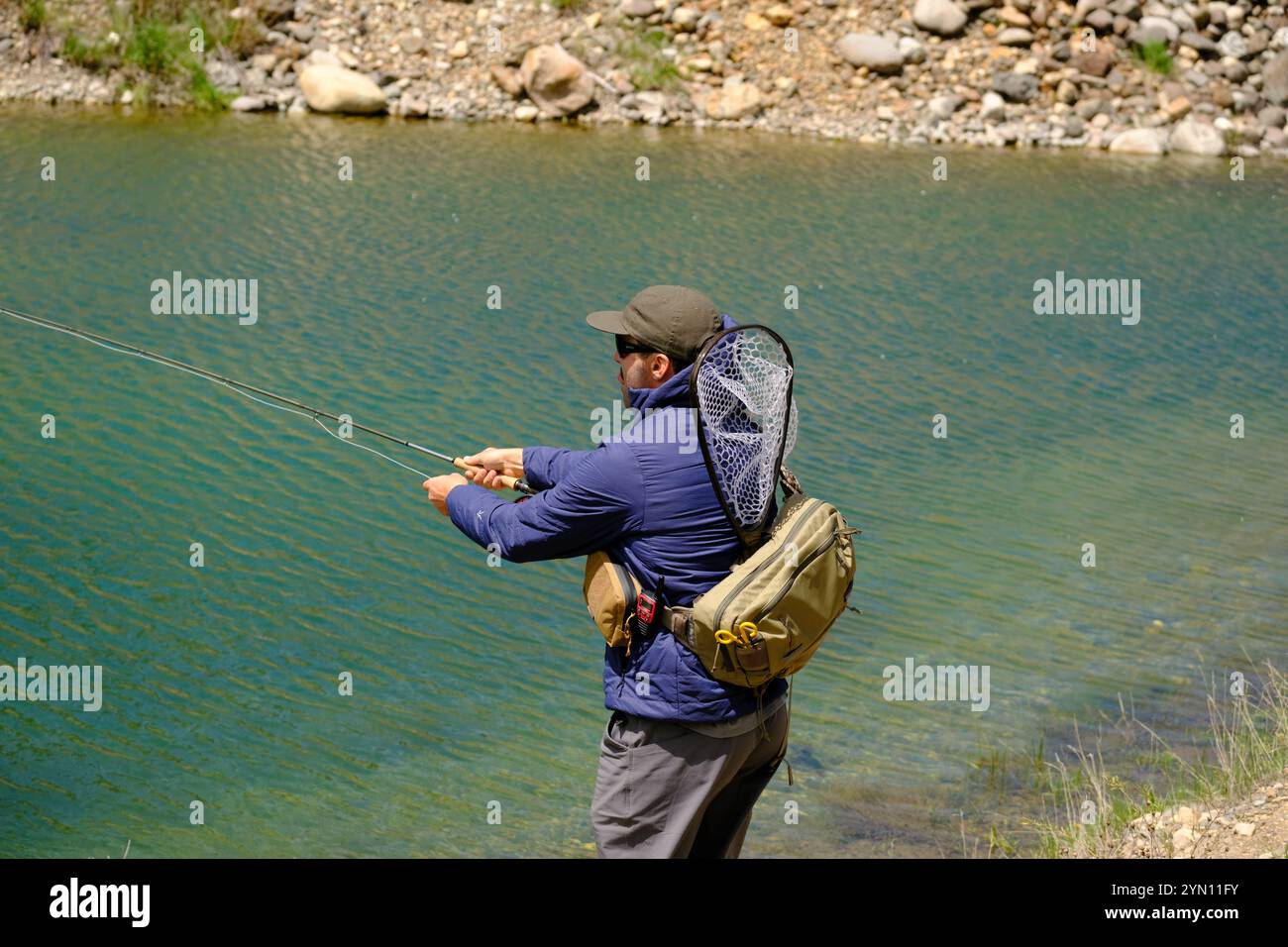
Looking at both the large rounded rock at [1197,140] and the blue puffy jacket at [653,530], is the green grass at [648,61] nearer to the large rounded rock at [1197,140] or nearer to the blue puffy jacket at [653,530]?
the large rounded rock at [1197,140]

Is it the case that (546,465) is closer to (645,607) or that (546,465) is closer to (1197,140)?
(645,607)

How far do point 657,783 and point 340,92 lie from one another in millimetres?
21034

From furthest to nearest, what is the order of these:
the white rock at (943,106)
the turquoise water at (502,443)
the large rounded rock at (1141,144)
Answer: the white rock at (943,106) → the large rounded rock at (1141,144) → the turquoise water at (502,443)

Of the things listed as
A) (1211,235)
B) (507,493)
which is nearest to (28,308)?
(507,493)

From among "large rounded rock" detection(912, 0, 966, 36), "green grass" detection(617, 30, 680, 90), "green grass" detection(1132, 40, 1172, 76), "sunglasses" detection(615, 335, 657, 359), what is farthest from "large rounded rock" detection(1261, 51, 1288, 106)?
"sunglasses" detection(615, 335, 657, 359)

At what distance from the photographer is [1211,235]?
62.3 ft

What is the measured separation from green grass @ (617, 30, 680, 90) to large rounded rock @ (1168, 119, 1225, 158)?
8734 mm

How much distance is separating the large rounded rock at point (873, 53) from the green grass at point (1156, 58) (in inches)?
178

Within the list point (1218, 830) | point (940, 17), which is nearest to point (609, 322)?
point (1218, 830)

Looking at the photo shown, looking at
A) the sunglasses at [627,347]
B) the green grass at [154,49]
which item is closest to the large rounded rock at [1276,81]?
the green grass at [154,49]

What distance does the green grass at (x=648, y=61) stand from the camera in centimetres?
2533

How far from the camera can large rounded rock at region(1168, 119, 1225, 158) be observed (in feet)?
82.1

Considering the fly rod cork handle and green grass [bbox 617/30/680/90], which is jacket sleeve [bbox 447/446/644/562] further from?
green grass [bbox 617/30/680/90]
